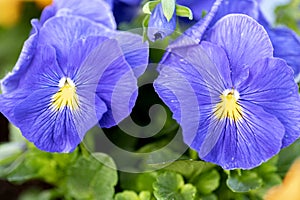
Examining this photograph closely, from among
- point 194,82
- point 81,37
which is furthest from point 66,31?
point 194,82

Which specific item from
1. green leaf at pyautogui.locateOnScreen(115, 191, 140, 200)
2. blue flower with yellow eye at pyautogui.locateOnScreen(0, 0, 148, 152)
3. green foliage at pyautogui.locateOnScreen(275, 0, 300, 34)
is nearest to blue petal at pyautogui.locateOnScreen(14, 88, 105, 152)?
blue flower with yellow eye at pyautogui.locateOnScreen(0, 0, 148, 152)

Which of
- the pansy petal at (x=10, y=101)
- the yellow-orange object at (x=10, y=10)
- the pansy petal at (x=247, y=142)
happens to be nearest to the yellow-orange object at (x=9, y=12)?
the yellow-orange object at (x=10, y=10)

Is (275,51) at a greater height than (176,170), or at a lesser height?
greater

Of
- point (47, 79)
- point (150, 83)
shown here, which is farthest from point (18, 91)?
point (150, 83)

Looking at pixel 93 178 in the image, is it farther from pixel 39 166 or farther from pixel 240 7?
pixel 240 7

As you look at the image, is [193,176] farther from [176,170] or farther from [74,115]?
[74,115]

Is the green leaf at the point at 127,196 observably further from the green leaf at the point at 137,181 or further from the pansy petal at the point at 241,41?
the pansy petal at the point at 241,41

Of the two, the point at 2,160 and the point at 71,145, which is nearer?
the point at 71,145

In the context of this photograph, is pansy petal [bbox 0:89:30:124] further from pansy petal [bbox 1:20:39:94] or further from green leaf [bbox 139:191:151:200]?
green leaf [bbox 139:191:151:200]
